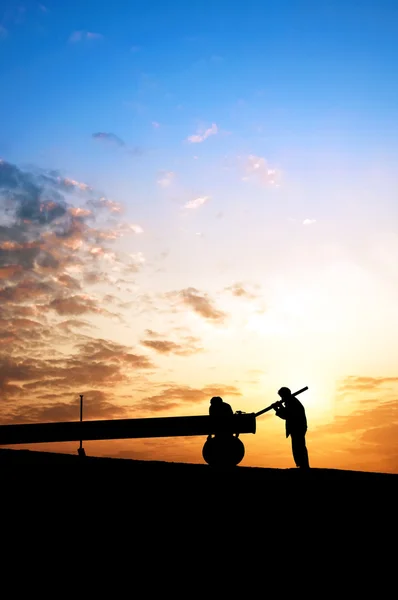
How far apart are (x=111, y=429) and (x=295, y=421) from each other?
156 inches

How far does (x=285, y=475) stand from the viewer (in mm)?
9250

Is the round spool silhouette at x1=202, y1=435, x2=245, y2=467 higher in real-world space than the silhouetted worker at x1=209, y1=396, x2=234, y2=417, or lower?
lower

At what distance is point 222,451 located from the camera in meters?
11.7

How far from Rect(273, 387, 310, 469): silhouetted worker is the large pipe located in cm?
150

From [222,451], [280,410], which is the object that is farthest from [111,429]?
[280,410]

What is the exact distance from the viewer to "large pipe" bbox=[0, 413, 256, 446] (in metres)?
11.3

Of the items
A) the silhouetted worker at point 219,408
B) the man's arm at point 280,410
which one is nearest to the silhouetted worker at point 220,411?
the silhouetted worker at point 219,408

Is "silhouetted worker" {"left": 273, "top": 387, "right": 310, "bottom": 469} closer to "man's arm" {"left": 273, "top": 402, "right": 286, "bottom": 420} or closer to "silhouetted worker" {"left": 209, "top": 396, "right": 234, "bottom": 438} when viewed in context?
"man's arm" {"left": 273, "top": 402, "right": 286, "bottom": 420}

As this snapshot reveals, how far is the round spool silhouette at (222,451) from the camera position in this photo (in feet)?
38.1

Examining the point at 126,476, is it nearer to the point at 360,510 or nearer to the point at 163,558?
the point at 163,558

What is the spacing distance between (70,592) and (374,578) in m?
3.57

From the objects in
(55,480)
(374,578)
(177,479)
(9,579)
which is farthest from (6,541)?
(374,578)

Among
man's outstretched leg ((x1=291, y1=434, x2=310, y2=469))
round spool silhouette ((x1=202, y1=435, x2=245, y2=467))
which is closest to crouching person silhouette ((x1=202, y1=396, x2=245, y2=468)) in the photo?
round spool silhouette ((x1=202, y1=435, x2=245, y2=467))

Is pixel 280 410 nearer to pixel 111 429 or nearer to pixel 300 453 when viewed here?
pixel 300 453
